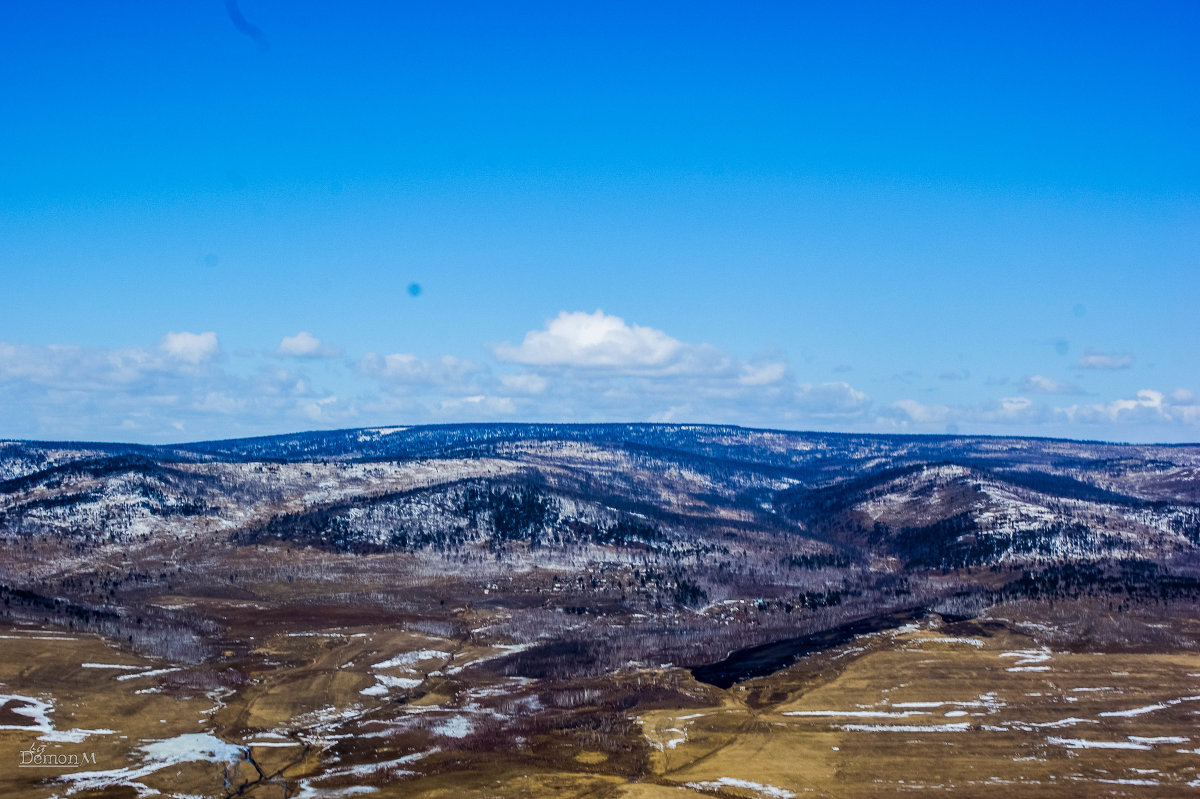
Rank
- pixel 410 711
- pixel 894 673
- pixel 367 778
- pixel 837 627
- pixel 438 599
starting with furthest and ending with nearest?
1. pixel 438 599
2. pixel 837 627
3. pixel 894 673
4. pixel 410 711
5. pixel 367 778

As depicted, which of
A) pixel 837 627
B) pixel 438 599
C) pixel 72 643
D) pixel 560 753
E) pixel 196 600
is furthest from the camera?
pixel 438 599

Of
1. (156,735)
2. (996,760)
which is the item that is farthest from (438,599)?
(996,760)

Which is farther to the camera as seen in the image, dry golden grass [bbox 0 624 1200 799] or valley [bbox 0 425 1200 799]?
valley [bbox 0 425 1200 799]

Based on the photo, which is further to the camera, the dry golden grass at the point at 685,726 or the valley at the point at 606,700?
the valley at the point at 606,700

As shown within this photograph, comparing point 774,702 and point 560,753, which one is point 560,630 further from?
point 560,753

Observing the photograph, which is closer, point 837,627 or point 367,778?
point 367,778

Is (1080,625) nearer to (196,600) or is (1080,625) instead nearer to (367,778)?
(367,778)

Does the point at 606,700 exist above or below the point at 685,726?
below

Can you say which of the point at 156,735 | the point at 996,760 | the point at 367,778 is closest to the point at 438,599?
the point at 156,735

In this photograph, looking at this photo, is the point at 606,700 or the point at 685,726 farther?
the point at 606,700
